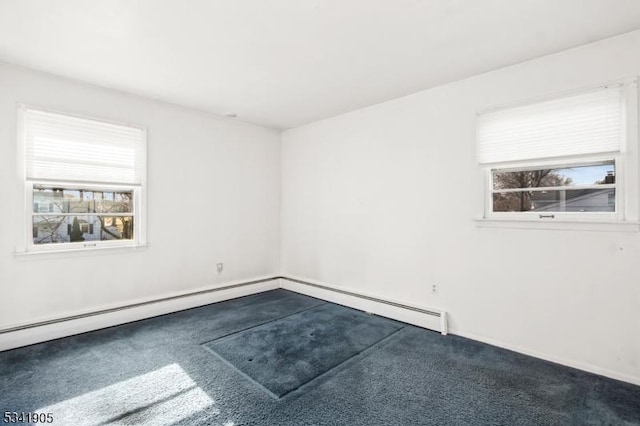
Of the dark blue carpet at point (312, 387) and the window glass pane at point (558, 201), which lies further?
the window glass pane at point (558, 201)

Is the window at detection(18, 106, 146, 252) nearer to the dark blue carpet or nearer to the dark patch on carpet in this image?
the dark blue carpet

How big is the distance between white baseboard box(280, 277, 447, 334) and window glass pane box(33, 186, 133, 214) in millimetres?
2508

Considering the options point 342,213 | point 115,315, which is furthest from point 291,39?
point 115,315

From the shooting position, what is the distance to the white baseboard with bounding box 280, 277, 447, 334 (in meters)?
3.38

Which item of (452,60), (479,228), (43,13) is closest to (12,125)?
(43,13)

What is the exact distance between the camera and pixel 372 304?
3941 mm

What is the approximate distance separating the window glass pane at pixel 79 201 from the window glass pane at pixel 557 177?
13.1 ft

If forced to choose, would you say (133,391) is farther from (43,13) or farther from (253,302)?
(43,13)

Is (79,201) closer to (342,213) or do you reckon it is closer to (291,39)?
(291,39)

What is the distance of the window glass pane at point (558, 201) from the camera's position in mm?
2578

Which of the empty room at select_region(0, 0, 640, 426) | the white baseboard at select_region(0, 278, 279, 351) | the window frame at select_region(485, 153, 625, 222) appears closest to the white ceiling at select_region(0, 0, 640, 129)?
the empty room at select_region(0, 0, 640, 426)

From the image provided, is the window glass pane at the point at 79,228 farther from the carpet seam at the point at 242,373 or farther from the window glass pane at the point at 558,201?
the window glass pane at the point at 558,201

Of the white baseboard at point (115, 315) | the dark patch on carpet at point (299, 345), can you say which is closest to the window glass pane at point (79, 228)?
the white baseboard at point (115, 315)

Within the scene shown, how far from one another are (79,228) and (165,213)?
0.86m
